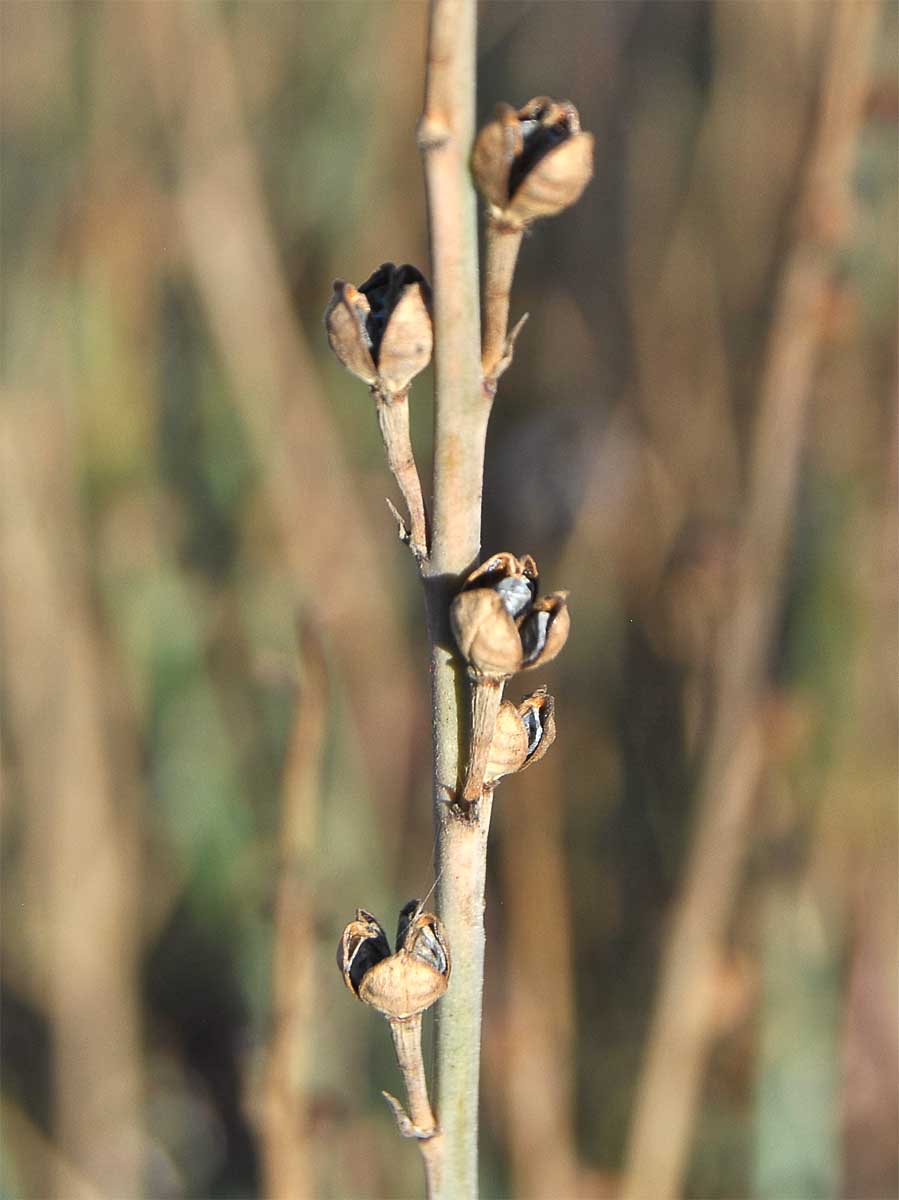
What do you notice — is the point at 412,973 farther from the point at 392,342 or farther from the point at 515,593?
the point at 392,342

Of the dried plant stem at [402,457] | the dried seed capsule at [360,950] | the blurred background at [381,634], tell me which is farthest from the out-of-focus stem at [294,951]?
the dried plant stem at [402,457]

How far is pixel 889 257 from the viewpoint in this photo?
7.70 feet

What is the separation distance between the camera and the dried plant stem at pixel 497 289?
65 centimetres

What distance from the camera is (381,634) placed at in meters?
2.46

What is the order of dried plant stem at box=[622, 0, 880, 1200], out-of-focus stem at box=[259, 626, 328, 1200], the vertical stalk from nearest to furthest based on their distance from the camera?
the vertical stalk → out-of-focus stem at box=[259, 626, 328, 1200] → dried plant stem at box=[622, 0, 880, 1200]

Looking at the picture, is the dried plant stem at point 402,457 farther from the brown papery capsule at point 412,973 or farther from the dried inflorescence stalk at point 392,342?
the brown papery capsule at point 412,973

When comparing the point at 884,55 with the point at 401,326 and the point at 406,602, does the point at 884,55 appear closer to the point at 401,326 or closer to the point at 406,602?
the point at 406,602

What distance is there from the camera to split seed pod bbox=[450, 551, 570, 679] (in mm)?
653

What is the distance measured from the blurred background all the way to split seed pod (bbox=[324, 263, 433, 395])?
91 centimetres

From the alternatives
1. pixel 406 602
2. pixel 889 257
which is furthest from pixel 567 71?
pixel 406 602

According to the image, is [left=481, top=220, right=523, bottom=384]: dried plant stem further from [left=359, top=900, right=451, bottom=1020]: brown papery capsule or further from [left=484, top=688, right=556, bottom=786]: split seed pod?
[left=359, top=900, right=451, bottom=1020]: brown papery capsule

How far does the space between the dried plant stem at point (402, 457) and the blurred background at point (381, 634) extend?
0.84 metres

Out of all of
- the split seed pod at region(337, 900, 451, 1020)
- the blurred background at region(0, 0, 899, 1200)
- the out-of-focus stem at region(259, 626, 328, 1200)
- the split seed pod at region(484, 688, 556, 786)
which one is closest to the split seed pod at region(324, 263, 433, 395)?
the split seed pod at region(484, 688, 556, 786)

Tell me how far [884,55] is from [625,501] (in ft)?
3.27
